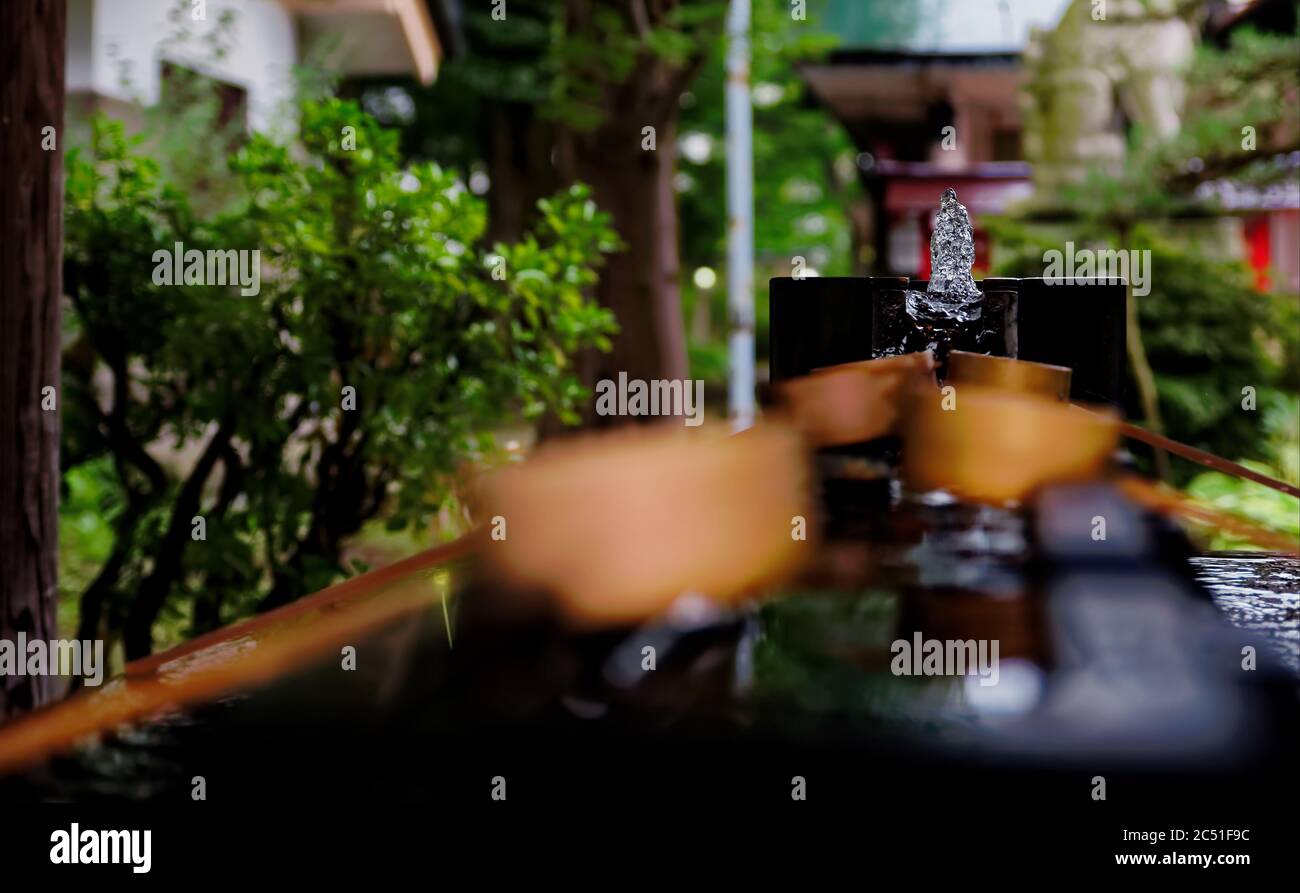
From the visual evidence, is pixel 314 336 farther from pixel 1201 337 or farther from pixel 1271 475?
pixel 1201 337

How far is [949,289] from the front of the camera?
7.61 feet

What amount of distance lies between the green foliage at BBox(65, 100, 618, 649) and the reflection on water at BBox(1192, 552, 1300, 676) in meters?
3.12

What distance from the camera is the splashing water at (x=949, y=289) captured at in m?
2.31

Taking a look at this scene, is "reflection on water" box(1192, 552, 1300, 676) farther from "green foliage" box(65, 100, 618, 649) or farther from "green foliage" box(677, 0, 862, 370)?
"green foliage" box(677, 0, 862, 370)

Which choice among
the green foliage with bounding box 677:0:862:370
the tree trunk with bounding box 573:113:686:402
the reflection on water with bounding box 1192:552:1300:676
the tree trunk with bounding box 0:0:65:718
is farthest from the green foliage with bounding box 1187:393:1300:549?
the green foliage with bounding box 677:0:862:370

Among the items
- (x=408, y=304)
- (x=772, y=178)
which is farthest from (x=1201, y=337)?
(x=772, y=178)

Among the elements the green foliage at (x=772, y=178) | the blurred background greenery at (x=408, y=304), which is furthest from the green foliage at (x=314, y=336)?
the green foliage at (x=772, y=178)

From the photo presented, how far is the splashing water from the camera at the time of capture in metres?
2.31

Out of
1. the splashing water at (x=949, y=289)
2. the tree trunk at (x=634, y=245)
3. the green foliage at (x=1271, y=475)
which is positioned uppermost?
the tree trunk at (x=634, y=245)

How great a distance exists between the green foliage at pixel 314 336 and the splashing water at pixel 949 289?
2673 mm

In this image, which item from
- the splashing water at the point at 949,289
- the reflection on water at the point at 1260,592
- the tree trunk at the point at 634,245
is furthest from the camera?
the tree trunk at the point at 634,245

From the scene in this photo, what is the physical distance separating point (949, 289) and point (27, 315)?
8.94 feet

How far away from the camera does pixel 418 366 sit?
16.2 feet

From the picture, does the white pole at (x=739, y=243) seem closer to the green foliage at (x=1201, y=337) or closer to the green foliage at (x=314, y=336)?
the green foliage at (x=1201, y=337)
